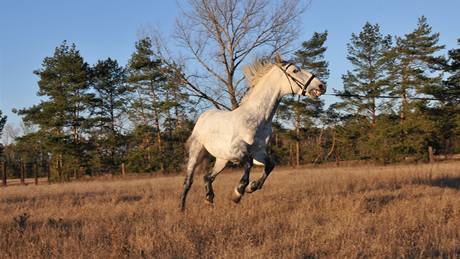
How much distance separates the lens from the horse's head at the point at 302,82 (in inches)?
283

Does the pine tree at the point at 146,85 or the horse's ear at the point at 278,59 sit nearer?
the horse's ear at the point at 278,59

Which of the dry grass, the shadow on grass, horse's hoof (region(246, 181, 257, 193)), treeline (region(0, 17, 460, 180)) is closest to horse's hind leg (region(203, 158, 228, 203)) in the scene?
the dry grass

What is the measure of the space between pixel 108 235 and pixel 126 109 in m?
38.0

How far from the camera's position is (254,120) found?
7.28 meters

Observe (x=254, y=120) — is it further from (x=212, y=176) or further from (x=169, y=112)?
(x=169, y=112)

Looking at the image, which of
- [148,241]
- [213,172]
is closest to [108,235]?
[148,241]

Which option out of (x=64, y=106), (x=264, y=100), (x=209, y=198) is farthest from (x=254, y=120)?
(x=64, y=106)

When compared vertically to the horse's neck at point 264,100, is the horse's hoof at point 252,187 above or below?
below

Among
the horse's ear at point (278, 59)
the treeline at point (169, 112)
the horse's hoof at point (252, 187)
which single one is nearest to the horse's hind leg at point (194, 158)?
the horse's hoof at point (252, 187)

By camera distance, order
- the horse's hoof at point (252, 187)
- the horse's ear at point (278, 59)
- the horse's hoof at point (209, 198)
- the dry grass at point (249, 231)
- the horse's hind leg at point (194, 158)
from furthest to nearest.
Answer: the horse's hind leg at point (194, 158)
the horse's hoof at point (209, 198)
the horse's ear at point (278, 59)
the horse's hoof at point (252, 187)
the dry grass at point (249, 231)

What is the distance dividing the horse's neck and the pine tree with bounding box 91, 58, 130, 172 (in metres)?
34.5

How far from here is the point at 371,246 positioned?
4.30 metres

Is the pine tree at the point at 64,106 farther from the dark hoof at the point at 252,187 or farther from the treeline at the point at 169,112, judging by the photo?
the dark hoof at the point at 252,187

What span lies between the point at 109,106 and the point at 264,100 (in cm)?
3683
